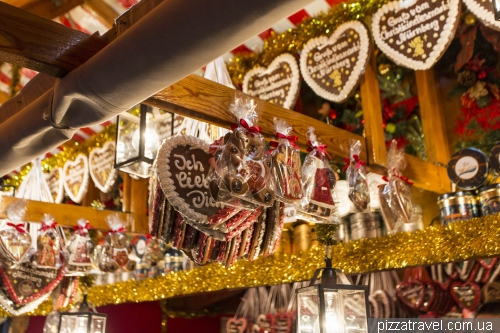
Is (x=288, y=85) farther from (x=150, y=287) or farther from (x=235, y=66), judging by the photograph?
(x=150, y=287)

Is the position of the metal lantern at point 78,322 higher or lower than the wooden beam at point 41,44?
lower

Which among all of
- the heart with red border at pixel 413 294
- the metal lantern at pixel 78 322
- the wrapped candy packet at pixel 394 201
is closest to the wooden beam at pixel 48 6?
the metal lantern at pixel 78 322

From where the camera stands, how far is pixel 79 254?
3.81 metres

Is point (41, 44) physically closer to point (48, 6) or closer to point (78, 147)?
point (48, 6)

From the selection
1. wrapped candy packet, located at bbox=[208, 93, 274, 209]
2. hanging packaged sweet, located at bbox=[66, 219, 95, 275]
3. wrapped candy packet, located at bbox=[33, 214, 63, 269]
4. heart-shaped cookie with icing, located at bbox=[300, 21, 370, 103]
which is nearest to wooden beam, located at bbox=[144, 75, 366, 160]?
wrapped candy packet, located at bbox=[208, 93, 274, 209]

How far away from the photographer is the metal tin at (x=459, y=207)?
295 centimetres

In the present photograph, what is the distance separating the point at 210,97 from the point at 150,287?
2.75 m

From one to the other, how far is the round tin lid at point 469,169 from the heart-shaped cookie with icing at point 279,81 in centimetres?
121

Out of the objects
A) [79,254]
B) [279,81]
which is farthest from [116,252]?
[279,81]

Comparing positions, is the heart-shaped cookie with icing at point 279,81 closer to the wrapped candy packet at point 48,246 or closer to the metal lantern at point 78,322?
the wrapped candy packet at point 48,246

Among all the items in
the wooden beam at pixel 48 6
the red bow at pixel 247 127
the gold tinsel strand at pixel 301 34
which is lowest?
the red bow at pixel 247 127

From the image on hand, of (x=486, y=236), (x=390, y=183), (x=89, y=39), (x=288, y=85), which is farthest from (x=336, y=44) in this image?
(x=89, y=39)

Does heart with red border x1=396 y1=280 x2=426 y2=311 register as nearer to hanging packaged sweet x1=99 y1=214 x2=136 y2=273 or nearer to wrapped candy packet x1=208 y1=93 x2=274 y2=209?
wrapped candy packet x1=208 y1=93 x2=274 y2=209

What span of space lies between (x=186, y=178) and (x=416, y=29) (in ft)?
5.65
